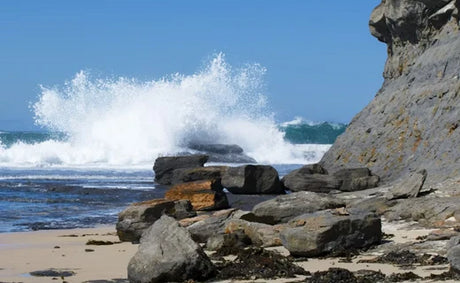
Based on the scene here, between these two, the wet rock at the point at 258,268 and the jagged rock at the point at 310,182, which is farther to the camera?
the jagged rock at the point at 310,182

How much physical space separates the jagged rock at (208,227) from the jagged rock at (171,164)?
46.0 ft

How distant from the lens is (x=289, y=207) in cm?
1263

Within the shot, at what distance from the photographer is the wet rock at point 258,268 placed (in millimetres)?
8388

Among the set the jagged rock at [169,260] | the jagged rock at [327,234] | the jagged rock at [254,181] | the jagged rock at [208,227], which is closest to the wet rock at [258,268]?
the jagged rock at [169,260]

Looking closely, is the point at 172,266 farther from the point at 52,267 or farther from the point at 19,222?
the point at 19,222

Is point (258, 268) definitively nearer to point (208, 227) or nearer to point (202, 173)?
point (208, 227)

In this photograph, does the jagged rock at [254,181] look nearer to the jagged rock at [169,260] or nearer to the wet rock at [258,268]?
the wet rock at [258,268]

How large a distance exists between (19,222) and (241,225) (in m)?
6.09

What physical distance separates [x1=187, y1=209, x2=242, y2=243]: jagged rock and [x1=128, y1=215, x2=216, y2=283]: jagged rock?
2.70 metres

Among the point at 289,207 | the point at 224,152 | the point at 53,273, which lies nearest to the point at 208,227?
the point at 289,207

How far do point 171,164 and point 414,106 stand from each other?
9059 millimetres

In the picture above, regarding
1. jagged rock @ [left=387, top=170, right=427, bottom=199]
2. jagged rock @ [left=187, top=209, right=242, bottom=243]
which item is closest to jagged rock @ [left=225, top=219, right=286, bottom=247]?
jagged rock @ [left=187, top=209, right=242, bottom=243]

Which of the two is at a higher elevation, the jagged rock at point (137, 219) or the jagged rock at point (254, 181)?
the jagged rock at point (254, 181)

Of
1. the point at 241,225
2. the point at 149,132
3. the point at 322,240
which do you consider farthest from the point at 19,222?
the point at 149,132
